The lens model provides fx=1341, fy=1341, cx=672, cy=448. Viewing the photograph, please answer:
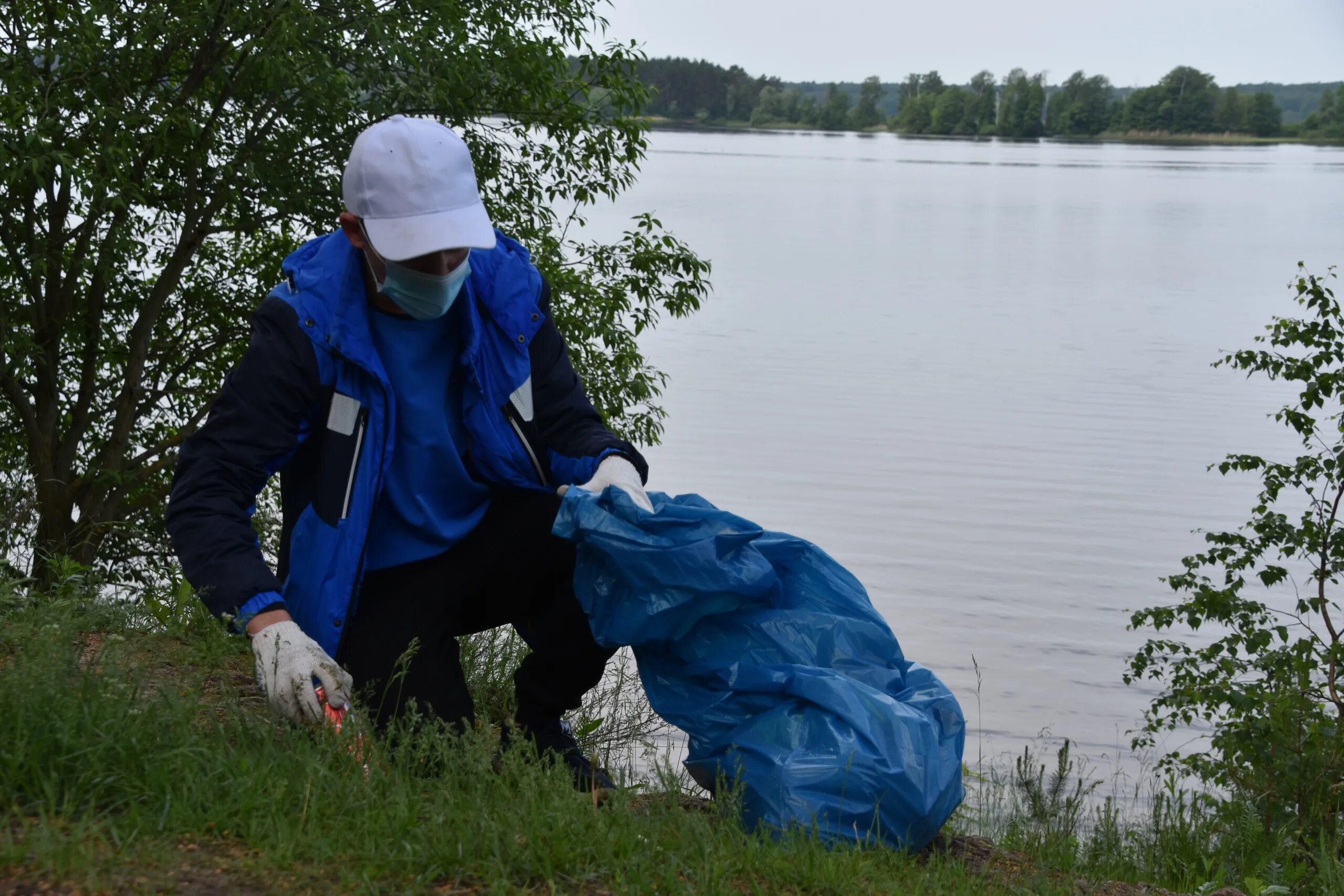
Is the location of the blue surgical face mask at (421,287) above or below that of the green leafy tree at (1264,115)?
below

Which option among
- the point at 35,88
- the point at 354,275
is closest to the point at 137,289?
the point at 35,88

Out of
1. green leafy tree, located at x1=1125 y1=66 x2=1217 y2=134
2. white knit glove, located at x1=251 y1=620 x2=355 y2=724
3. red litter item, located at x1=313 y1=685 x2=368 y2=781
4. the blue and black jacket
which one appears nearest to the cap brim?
the blue and black jacket

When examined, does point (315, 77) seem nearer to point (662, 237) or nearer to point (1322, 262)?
point (662, 237)

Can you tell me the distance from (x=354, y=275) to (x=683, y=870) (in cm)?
157

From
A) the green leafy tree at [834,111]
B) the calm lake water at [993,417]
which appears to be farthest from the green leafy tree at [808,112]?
the calm lake water at [993,417]

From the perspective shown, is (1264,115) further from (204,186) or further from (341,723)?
(341,723)

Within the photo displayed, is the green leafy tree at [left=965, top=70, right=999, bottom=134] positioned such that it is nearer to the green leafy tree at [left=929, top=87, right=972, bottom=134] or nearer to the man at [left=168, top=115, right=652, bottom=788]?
the green leafy tree at [left=929, top=87, right=972, bottom=134]

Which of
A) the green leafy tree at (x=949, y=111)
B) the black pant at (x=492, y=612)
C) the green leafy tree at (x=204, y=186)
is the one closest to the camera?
the black pant at (x=492, y=612)

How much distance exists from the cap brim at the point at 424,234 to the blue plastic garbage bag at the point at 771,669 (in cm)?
63

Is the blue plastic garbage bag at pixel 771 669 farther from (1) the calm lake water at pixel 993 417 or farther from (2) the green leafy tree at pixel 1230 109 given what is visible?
(2) the green leafy tree at pixel 1230 109

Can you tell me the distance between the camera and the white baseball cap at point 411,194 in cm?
297

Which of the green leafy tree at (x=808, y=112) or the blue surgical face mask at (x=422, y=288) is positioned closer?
the blue surgical face mask at (x=422, y=288)

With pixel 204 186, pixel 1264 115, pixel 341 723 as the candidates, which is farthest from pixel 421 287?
pixel 1264 115

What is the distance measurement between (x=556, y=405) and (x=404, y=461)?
404 mm
